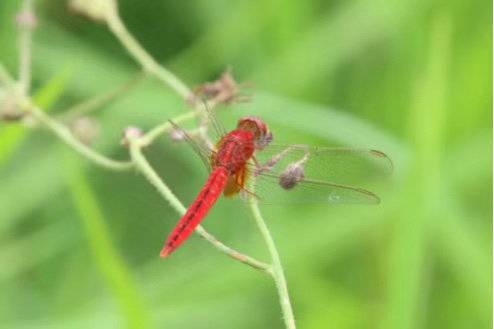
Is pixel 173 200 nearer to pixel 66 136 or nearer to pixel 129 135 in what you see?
pixel 129 135

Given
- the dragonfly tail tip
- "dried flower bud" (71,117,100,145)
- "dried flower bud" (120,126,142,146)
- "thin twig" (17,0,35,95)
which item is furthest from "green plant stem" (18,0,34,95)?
the dragonfly tail tip

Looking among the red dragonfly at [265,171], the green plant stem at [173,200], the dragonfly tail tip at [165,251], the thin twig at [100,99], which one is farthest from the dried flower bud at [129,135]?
the thin twig at [100,99]

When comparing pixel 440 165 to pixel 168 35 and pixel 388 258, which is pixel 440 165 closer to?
pixel 388 258

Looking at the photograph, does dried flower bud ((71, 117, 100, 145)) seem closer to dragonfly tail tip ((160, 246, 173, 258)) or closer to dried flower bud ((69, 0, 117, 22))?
dried flower bud ((69, 0, 117, 22))

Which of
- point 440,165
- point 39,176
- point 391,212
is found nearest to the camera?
point 440,165

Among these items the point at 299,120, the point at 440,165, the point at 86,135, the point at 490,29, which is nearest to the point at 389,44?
the point at 490,29

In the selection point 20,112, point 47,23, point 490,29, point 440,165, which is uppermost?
point 490,29
